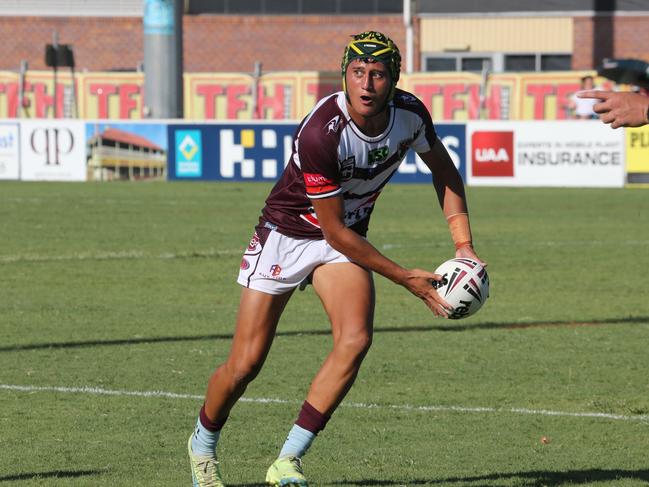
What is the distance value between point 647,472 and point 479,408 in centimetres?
175

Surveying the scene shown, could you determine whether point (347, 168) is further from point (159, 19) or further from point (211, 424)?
point (159, 19)

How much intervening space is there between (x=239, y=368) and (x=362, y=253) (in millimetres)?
808

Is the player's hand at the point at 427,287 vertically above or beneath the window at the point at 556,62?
beneath

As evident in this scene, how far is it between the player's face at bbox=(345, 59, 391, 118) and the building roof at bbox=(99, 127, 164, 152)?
25.4 meters

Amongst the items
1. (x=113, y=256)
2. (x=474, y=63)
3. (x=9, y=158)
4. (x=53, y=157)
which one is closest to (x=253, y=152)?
(x=53, y=157)

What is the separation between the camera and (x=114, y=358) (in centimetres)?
1062

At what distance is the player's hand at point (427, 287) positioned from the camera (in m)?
6.59

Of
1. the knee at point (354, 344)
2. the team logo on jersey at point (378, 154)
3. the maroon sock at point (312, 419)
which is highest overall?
the team logo on jersey at point (378, 154)

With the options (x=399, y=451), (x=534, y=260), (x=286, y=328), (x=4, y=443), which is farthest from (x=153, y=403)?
(x=534, y=260)

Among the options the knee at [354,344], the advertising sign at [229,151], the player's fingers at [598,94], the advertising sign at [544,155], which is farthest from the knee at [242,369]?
the advertising sign at [229,151]

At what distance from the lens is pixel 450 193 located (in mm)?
7184

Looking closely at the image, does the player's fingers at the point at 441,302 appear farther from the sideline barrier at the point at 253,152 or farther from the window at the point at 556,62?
the window at the point at 556,62

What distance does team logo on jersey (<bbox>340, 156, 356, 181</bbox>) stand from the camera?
659 centimetres

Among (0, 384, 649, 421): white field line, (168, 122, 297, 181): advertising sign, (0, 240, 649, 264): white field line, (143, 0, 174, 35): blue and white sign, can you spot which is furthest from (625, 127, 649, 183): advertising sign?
(0, 384, 649, 421): white field line
